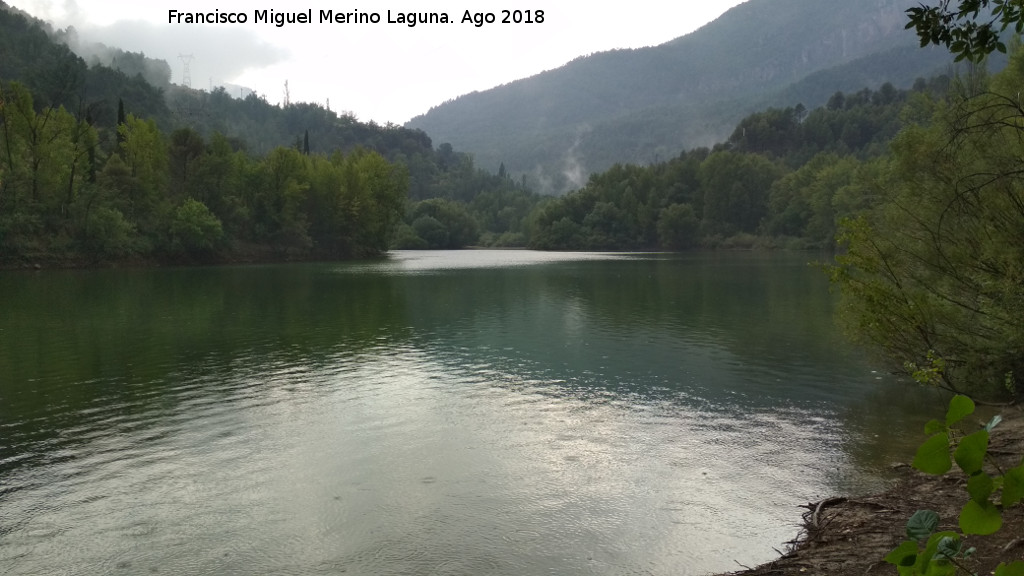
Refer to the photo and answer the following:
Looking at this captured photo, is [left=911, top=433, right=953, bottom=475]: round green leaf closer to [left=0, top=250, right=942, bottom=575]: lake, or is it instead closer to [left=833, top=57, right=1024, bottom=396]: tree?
[left=0, top=250, right=942, bottom=575]: lake

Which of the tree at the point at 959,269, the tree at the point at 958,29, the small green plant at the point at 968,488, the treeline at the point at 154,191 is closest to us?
the small green plant at the point at 968,488

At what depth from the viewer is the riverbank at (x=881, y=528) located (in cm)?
944

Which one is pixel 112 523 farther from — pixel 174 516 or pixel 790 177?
pixel 790 177

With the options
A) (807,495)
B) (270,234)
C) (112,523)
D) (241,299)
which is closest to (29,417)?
(112,523)

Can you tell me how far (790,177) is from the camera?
174750mm

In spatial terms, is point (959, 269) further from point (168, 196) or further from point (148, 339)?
point (168, 196)

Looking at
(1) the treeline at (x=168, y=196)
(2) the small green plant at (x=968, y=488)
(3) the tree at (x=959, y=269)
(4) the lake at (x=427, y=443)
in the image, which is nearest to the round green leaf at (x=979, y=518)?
(2) the small green plant at (x=968, y=488)

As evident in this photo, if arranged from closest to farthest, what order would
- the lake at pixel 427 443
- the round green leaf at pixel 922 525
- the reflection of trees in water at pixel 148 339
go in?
the round green leaf at pixel 922 525 → the lake at pixel 427 443 → the reflection of trees in water at pixel 148 339

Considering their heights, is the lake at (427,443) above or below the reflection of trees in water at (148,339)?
below

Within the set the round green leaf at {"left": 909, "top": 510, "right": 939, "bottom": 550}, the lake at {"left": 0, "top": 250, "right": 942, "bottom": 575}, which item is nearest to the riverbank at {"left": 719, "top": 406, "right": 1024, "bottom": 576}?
the lake at {"left": 0, "top": 250, "right": 942, "bottom": 575}

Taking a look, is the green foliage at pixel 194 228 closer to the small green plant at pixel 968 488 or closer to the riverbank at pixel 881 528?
the riverbank at pixel 881 528

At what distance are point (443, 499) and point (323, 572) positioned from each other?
Result: 3606mm

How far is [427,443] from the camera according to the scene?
60.2 feet

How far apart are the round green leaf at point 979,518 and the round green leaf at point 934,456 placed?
0.57 ft
